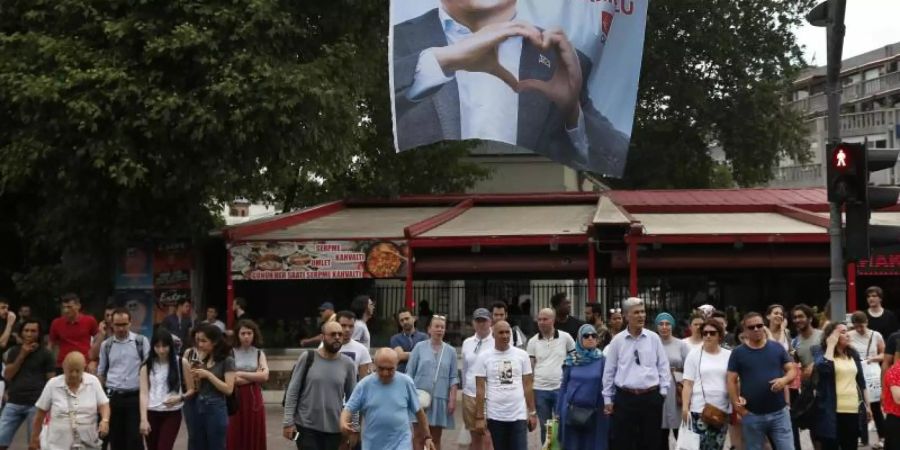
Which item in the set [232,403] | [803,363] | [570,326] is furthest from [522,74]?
[232,403]

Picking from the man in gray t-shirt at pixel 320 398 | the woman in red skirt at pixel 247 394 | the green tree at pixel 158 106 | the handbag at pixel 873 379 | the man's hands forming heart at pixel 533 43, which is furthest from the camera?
the man's hands forming heart at pixel 533 43

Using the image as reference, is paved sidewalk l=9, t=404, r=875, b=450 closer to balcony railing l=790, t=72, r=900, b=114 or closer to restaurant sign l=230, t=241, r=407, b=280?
restaurant sign l=230, t=241, r=407, b=280

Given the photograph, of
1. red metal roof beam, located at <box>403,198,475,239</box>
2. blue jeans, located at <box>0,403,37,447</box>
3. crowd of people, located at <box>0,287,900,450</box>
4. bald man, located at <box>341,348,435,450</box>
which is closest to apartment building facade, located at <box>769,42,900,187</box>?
red metal roof beam, located at <box>403,198,475,239</box>

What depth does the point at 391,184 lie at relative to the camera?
1303 inches

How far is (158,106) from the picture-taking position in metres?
22.6

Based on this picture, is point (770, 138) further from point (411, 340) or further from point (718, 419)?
point (718, 419)

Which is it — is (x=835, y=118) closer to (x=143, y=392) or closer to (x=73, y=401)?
(x=143, y=392)

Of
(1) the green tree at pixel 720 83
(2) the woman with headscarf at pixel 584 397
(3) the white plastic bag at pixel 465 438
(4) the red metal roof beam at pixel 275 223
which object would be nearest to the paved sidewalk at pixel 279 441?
(3) the white plastic bag at pixel 465 438

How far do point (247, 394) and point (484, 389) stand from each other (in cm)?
228

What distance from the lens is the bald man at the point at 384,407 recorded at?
1105 centimetres

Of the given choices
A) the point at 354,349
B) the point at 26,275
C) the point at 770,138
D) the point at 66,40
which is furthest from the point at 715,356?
the point at 770,138

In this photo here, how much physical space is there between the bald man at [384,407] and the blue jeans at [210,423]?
1.91 metres

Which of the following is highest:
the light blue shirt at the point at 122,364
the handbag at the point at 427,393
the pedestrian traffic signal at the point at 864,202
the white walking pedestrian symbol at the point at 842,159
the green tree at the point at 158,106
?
the green tree at the point at 158,106

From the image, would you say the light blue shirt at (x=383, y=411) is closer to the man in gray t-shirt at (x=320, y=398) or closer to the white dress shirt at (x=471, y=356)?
the man in gray t-shirt at (x=320, y=398)
